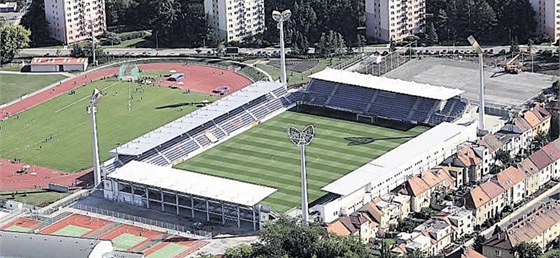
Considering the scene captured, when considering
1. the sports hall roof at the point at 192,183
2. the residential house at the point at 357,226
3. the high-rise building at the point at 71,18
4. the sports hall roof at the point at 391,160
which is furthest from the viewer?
the high-rise building at the point at 71,18

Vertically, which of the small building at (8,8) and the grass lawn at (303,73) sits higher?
the small building at (8,8)

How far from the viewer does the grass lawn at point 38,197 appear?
69750 millimetres

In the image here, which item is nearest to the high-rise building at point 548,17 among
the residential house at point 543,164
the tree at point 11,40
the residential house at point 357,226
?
the residential house at point 543,164

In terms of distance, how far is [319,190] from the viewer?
68.5 meters

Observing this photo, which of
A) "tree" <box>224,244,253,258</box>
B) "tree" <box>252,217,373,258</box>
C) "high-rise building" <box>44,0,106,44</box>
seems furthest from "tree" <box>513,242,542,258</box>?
"high-rise building" <box>44,0,106,44</box>

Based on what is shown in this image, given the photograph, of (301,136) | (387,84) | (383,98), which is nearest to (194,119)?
(383,98)

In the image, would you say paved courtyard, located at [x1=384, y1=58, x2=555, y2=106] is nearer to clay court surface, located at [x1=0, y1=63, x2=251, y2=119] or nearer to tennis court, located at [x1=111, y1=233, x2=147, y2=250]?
clay court surface, located at [x1=0, y1=63, x2=251, y2=119]

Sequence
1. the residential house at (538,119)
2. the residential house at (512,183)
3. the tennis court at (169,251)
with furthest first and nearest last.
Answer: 1. the residential house at (538,119)
2. the residential house at (512,183)
3. the tennis court at (169,251)

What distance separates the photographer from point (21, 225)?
6675 centimetres

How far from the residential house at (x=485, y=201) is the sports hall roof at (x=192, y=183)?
31.1ft

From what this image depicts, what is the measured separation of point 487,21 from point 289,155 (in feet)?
85.3

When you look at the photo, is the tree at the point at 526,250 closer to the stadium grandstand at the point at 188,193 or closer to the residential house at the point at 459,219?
the residential house at the point at 459,219

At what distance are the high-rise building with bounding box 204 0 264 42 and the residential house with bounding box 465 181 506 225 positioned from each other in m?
36.2

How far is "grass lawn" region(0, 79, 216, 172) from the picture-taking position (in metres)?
77.2
